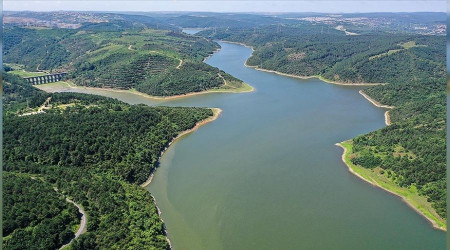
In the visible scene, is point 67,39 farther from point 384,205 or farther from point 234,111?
point 384,205

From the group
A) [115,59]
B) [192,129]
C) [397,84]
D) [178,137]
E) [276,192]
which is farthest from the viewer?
[115,59]

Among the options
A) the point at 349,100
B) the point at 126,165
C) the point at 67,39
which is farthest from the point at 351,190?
the point at 67,39

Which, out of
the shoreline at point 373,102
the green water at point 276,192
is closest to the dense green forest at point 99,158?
the green water at point 276,192

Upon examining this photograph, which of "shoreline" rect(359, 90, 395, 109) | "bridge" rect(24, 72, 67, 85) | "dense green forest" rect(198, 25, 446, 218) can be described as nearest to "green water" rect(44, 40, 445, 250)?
"dense green forest" rect(198, 25, 446, 218)

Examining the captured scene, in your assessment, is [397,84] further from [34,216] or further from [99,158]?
[34,216]

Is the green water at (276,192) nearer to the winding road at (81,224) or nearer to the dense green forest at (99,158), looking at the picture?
the dense green forest at (99,158)

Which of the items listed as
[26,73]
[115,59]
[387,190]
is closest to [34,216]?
[387,190]

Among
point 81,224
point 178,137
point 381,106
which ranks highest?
point 381,106
